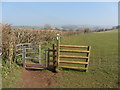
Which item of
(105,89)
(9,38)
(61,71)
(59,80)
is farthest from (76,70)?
(9,38)

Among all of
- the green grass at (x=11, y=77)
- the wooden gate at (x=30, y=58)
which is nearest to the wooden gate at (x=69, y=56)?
the wooden gate at (x=30, y=58)

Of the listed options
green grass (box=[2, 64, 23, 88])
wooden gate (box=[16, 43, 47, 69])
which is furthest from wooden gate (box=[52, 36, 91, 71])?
green grass (box=[2, 64, 23, 88])

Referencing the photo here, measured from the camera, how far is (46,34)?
1688 centimetres

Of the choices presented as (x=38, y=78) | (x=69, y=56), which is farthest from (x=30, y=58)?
(x=69, y=56)

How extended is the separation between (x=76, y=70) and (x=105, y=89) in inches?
69.4

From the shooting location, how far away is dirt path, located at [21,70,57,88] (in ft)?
14.2

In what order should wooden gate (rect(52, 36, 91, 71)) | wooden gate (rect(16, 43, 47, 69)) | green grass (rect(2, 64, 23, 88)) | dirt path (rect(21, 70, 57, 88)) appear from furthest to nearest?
wooden gate (rect(16, 43, 47, 69)) → wooden gate (rect(52, 36, 91, 71)) → dirt path (rect(21, 70, 57, 88)) → green grass (rect(2, 64, 23, 88))

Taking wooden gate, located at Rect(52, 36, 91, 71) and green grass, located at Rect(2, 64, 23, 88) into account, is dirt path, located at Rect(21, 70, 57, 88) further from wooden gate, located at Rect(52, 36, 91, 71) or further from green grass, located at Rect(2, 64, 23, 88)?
wooden gate, located at Rect(52, 36, 91, 71)

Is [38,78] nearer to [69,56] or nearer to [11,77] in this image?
[11,77]

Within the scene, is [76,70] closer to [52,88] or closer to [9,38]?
[52,88]

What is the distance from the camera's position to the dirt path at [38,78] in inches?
171

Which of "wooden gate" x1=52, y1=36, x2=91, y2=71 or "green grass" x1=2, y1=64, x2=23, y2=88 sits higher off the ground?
"wooden gate" x1=52, y1=36, x2=91, y2=71

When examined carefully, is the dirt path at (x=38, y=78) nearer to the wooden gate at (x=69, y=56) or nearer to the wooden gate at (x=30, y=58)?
the wooden gate at (x=30, y=58)

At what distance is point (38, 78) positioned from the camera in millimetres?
4895
